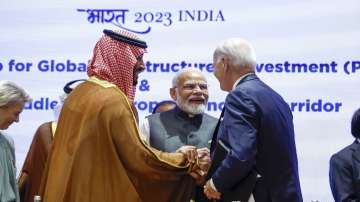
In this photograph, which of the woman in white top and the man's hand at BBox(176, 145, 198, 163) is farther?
the woman in white top

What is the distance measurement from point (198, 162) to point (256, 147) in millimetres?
541

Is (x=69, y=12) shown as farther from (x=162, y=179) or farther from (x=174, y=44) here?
(x=162, y=179)

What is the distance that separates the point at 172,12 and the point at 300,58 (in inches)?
46.2

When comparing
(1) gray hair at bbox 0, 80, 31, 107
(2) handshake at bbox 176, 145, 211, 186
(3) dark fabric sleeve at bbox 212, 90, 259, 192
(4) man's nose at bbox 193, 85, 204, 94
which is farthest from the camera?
(4) man's nose at bbox 193, 85, 204, 94

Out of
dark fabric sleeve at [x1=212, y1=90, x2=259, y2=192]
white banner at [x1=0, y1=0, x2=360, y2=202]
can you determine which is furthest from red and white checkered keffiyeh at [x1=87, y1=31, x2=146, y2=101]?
white banner at [x1=0, y1=0, x2=360, y2=202]

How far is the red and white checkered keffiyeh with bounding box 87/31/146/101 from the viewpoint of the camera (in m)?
4.88

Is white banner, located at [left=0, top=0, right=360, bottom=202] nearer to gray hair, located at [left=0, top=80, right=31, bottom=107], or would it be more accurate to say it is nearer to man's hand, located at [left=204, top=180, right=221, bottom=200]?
gray hair, located at [left=0, top=80, right=31, bottom=107]

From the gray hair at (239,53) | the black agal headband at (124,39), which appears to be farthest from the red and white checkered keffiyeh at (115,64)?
the gray hair at (239,53)

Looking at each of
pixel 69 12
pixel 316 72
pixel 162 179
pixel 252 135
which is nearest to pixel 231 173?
pixel 252 135

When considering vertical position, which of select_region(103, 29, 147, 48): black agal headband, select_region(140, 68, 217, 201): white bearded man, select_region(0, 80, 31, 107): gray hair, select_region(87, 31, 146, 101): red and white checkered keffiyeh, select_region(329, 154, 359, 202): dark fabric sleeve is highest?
select_region(103, 29, 147, 48): black agal headband

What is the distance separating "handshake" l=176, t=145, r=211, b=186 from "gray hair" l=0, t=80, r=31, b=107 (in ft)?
3.88

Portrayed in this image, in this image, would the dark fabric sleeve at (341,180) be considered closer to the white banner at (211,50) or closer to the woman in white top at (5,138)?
the white banner at (211,50)

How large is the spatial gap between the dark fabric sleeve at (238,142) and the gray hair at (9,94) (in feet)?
5.11

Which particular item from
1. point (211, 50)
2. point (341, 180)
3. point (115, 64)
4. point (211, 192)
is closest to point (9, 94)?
point (115, 64)
